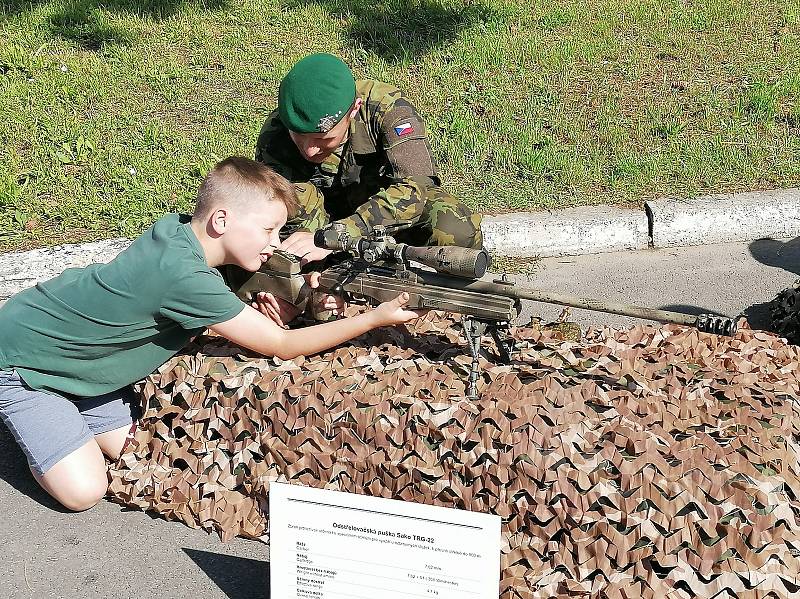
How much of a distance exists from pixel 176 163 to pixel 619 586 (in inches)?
168

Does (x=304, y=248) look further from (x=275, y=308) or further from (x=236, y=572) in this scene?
(x=236, y=572)

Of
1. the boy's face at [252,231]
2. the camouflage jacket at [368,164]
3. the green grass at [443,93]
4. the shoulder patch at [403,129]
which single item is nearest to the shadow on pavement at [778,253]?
the green grass at [443,93]

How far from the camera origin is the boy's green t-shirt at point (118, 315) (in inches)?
123

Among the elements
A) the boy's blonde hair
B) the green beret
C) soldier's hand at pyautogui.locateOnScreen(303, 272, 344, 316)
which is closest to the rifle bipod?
soldier's hand at pyautogui.locateOnScreen(303, 272, 344, 316)

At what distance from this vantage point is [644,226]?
5.59m

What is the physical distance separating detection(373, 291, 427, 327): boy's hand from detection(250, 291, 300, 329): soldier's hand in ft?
1.61

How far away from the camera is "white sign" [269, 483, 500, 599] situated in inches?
98.7

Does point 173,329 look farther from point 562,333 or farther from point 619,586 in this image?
point 619,586

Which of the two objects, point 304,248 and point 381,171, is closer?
point 304,248

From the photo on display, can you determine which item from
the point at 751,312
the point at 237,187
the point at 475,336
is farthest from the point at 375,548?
the point at 751,312

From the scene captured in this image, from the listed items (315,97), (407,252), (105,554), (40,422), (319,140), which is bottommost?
(105,554)

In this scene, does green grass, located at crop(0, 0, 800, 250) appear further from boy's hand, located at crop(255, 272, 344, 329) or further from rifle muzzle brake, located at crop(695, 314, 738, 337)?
rifle muzzle brake, located at crop(695, 314, 738, 337)

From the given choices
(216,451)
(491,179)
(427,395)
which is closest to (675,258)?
(491,179)

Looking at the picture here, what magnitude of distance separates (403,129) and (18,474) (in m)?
1.98
